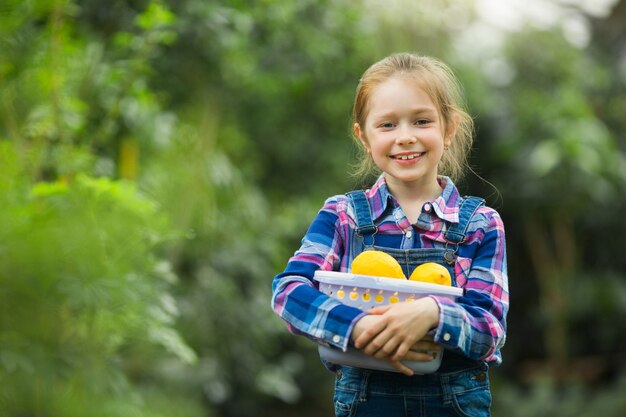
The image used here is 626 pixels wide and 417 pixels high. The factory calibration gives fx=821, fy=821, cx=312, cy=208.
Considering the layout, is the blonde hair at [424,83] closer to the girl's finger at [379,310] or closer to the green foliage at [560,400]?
the girl's finger at [379,310]

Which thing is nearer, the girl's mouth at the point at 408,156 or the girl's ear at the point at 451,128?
the girl's mouth at the point at 408,156

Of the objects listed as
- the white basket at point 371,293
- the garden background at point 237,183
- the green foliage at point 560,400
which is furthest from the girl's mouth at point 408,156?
the green foliage at point 560,400

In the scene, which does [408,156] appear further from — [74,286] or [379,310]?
[74,286]

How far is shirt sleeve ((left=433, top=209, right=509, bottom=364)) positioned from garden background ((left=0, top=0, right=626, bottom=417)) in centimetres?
63

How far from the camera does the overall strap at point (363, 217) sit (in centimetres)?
195

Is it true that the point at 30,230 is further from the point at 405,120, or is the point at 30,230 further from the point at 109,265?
the point at 405,120

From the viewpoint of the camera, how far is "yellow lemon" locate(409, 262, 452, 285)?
1.80 metres

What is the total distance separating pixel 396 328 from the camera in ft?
5.53

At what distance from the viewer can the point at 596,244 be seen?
822 cm

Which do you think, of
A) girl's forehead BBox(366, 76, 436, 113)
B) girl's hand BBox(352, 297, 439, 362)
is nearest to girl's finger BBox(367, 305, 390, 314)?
girl's hand BBox(352, 297, 439, 362)

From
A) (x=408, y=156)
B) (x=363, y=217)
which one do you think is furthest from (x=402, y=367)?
(x=408, y=156)

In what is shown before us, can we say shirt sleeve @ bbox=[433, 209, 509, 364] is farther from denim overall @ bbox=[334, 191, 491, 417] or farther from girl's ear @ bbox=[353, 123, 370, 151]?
girl's ear @ bbox=[353, 123, 370, 151]

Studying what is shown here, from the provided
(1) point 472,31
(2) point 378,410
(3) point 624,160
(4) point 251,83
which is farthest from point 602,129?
(2) point 378,410

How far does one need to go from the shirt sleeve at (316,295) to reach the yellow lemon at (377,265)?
87 mm
